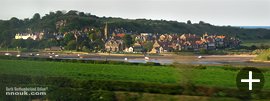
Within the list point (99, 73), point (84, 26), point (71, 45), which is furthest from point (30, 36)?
point (99, 73)

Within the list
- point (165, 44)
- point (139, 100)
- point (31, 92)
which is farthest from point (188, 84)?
point (165, 44)

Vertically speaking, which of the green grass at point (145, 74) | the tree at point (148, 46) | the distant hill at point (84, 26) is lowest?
the green grass at point (145, 74)

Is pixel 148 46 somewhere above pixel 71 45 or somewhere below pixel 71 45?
below

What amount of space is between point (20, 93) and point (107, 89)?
400 centimetres

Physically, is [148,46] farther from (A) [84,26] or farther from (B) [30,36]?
(A) [84,26]

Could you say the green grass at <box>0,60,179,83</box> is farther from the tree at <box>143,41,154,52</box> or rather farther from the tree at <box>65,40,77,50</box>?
the tree at <box>143,41,154,52</box>

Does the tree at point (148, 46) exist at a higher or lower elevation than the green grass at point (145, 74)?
higher

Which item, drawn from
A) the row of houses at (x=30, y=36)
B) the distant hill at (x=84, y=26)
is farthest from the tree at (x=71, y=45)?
the distant hill at (x=84, y=26)

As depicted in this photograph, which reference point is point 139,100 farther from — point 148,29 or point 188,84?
point 148,29

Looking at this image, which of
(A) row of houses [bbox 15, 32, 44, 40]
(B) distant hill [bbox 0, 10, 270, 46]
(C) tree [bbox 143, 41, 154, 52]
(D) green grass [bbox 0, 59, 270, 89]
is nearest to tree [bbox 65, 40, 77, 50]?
(A) row of houses [bbox 15, 32, 44, 40]

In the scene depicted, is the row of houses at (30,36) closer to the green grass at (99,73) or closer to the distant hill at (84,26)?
the distant hill at (84,26)

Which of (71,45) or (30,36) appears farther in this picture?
(30,36)

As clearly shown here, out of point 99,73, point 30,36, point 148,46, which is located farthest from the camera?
point 30,36

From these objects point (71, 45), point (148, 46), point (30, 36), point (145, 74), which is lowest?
point (145, 74)
